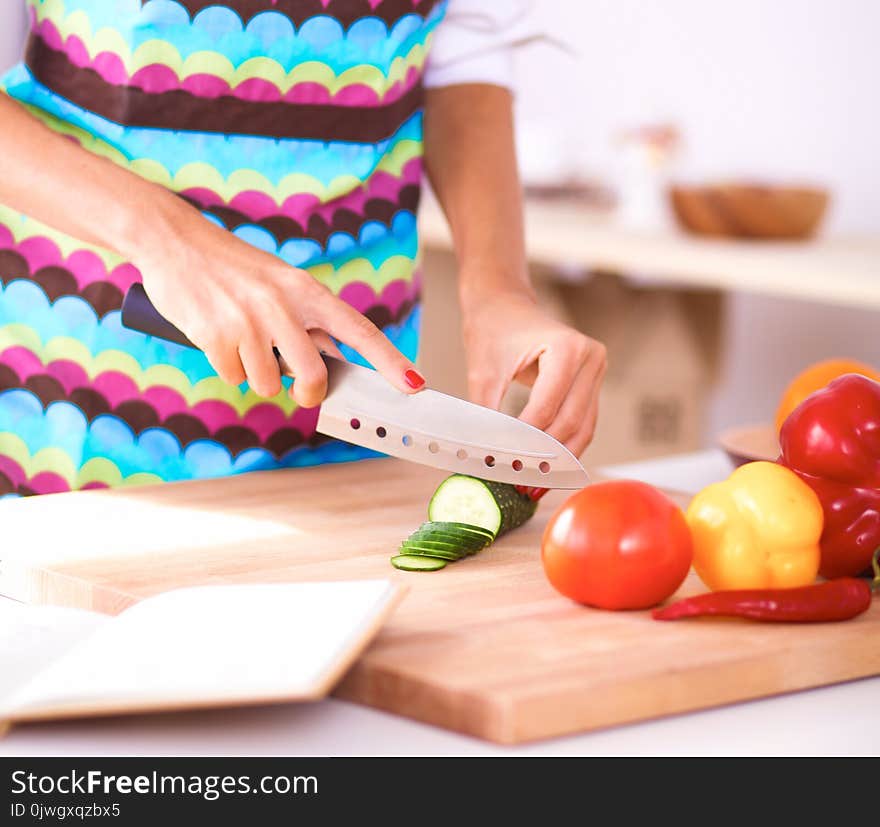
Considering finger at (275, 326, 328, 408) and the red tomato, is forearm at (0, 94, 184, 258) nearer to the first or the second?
finger at (275, 326, 328, 408)

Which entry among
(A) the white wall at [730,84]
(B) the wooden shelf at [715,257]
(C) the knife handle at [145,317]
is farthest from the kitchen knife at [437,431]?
(A) the white wall at [730,84]

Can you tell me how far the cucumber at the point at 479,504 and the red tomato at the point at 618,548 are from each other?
6.5 inches

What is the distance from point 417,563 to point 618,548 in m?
0.18

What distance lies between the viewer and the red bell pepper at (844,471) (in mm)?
1083

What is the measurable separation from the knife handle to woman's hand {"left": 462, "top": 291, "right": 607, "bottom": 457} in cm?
24

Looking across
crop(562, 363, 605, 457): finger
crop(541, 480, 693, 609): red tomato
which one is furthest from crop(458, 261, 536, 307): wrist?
crop(541, 480, 693, 609): red tomato

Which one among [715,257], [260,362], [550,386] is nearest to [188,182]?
[260,362]

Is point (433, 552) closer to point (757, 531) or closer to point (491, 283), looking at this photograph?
point (757, 531)

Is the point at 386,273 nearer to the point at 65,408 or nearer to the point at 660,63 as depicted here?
the point at 65,408

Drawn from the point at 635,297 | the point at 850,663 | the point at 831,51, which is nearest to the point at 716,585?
the point at 850,663

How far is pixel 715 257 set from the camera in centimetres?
297

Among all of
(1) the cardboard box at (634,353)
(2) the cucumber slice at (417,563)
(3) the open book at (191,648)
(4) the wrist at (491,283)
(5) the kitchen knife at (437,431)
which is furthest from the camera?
(1) the cardboard box at (634,353)

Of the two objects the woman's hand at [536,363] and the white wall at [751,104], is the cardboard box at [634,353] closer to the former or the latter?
the white wall at [751,104]
